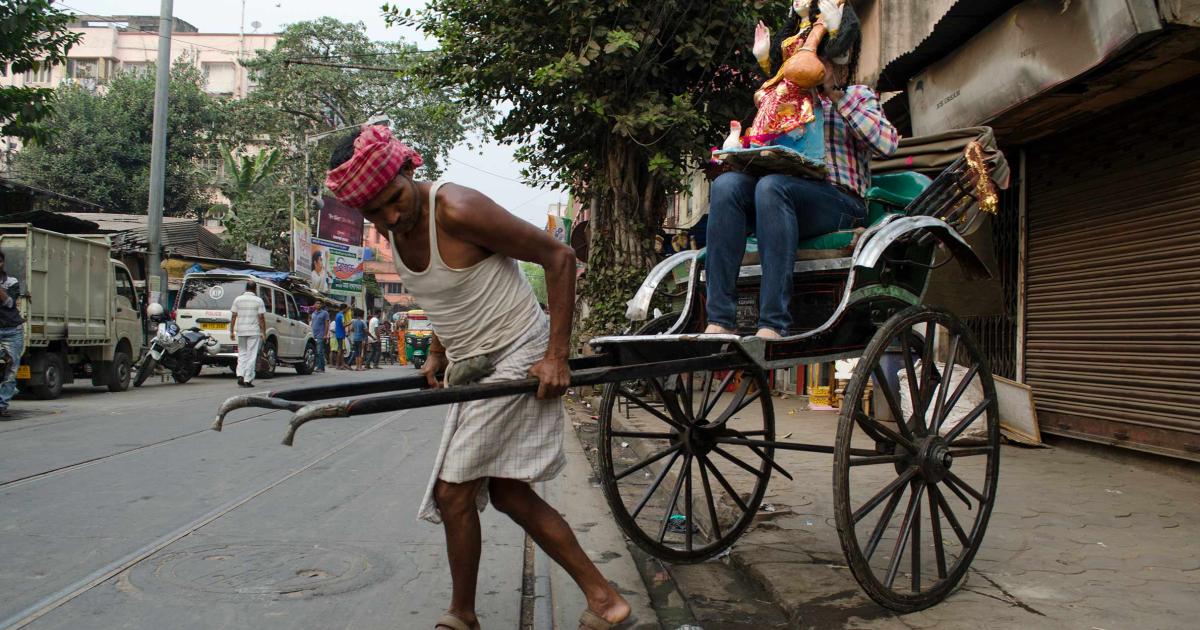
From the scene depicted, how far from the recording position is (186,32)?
172 ft

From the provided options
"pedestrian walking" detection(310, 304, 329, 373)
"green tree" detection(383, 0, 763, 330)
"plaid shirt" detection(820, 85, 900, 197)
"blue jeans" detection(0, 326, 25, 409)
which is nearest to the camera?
"plaid shirt" detection(820, 85, 900, 197)

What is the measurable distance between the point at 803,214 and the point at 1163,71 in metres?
3.36

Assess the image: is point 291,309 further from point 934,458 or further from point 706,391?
point 934,458

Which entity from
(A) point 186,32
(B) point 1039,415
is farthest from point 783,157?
(A) point 186,32

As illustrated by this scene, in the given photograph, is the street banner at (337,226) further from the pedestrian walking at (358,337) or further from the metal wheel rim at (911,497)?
the metal wheel rim at (911,497)

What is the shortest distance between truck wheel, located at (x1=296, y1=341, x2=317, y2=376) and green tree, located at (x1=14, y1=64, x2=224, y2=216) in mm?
17339

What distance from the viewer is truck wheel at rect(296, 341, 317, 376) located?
19.5 metres

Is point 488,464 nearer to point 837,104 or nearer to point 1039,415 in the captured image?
point 837,104

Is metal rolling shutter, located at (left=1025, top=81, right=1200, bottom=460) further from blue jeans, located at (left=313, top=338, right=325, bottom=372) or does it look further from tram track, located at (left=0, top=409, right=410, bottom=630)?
blue jeans, located at (left=313, top=338, right=325, bottom=372)

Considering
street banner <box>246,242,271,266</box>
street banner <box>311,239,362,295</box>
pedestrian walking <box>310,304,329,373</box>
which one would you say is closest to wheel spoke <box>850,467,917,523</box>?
pedestrian walking <box>310,304,329,373</box>

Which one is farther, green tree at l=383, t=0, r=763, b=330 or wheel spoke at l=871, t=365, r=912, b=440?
green tree at l=383, t=0, r=763, b=330

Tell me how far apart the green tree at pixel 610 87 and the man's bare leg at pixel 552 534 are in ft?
24.8

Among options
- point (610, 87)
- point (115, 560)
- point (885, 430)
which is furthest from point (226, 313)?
point (885, 430)

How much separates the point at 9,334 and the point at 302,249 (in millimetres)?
20851
